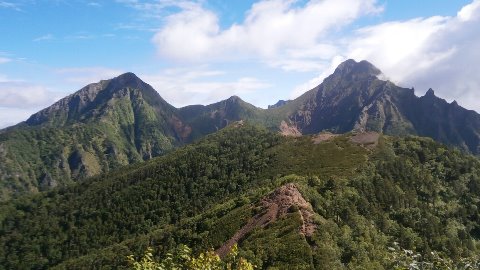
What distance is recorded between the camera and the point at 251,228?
107625 mm

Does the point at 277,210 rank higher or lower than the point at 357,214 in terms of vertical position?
higher

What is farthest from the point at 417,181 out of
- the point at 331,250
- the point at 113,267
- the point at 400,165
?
the point at 113,267

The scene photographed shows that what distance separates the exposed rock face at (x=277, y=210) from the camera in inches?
4090

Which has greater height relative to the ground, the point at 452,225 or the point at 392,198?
the point at 392,198

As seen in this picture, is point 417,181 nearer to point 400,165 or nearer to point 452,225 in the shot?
point 400,165

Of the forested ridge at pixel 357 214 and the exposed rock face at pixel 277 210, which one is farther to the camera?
the exposed rock face at pixel 277 210

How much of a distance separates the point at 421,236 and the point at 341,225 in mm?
28405

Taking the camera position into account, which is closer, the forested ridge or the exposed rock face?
the forested ridge

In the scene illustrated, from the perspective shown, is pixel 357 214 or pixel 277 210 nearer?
pixel 277 210

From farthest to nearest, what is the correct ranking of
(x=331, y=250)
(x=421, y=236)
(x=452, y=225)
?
(x=452, y=225) → (x=421, y=236) → (x=331, y=250)

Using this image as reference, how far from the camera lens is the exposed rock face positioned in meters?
104

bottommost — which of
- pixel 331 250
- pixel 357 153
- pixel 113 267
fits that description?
pixel 113 267

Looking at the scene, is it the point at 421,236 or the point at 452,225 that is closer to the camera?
the point at 421,236

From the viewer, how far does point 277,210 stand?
107500 millimetres
